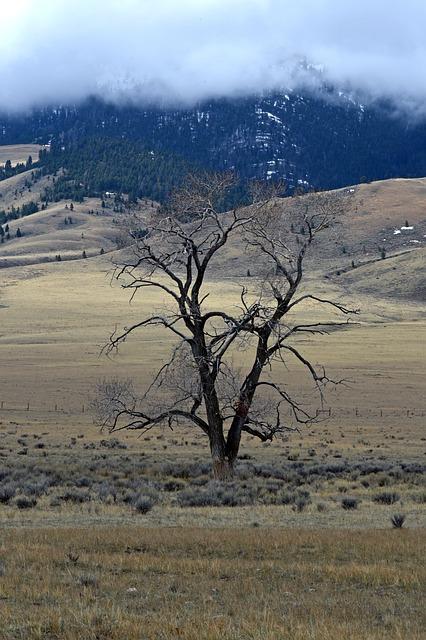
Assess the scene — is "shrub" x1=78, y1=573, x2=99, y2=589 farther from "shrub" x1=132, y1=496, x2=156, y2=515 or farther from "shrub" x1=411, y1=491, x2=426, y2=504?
"shrub" x1=411, y1=491, x2=426, y2=504

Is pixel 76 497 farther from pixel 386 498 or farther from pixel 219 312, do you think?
pixel 386 498

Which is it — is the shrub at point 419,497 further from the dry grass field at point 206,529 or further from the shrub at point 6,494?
the shrub at point 6,494

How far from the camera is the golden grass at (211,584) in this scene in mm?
8117

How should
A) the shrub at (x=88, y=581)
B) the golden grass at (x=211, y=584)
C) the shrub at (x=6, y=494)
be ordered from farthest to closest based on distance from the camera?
the shrub at (x=6, y=494) → the shrub at (x=88, y=581) → the golden grass at (x=211, y=584)

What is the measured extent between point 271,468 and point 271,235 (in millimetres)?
7131

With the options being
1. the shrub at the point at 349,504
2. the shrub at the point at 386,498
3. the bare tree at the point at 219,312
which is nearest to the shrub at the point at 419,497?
the shrub at the point at 386,498

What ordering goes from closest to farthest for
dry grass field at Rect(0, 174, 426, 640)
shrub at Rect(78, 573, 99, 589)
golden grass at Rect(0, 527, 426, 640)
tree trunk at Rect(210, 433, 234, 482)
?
golden grass at Rect(0, 527, 426, 640), dry grass field at Rect(0, 174, 426, 640), shrub at Rect(78, 573, 99, 589), tree trunk at Rect(210, 433, 234, 482)

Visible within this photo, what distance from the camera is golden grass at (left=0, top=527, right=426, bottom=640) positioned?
8.12 metres

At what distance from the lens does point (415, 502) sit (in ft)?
65.7

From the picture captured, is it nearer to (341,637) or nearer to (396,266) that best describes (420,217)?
(396,266)

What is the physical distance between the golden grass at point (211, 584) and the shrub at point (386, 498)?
5698 millimetres

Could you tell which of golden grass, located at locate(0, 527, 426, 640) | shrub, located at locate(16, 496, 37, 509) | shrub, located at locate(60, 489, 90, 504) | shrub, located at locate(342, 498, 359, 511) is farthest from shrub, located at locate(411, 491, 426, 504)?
shrub, located at locate(16, 496, 37, 509)

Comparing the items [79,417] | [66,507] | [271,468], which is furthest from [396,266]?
[66,507]

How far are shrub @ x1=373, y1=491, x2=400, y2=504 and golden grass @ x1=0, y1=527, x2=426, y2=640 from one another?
5698mm
